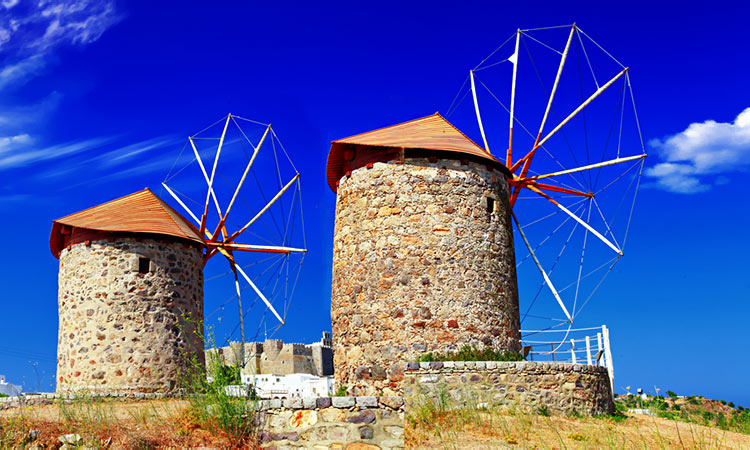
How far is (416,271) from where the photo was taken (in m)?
11.6

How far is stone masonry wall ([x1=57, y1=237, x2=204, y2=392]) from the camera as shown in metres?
14.1

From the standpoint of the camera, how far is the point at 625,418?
1052 centimetres

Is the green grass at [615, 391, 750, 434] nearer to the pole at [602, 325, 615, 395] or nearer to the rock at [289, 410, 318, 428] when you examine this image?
the pole at [602, 325, 615, 395]

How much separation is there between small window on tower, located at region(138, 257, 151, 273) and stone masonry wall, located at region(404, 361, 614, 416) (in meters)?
7.35

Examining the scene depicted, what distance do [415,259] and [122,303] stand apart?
6.81 m

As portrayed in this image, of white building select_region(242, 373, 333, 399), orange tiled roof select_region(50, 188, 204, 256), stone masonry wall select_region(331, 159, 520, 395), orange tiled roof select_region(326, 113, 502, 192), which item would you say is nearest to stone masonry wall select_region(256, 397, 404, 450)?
stone masonry wall select_region(331, 159, 520, 395)

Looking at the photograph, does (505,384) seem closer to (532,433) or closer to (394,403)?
(532,433)

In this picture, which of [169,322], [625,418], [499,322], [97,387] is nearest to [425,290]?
[499,322]

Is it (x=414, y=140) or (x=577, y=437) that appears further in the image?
(x=414, y=140)

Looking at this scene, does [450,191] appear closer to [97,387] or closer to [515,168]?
[515,168]

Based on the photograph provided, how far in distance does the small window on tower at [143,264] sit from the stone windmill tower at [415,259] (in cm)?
474

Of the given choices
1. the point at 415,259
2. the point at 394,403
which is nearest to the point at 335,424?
the point at 394,403

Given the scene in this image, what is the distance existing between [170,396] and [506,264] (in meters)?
7.69

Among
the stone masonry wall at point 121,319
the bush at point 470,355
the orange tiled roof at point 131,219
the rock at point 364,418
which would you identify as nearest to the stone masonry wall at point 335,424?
the rock at point 364,418
